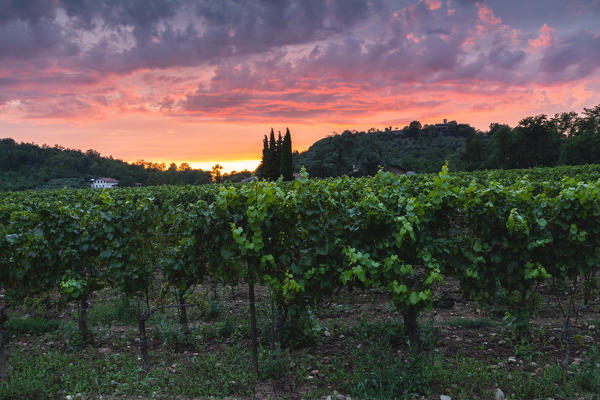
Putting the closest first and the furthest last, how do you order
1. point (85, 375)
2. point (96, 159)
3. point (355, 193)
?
point (85, 375) → point (355, 193) → point (96, 159)

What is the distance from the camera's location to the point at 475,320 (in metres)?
6.24

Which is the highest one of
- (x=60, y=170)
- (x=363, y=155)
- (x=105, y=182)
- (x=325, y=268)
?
(x=60, y=170)

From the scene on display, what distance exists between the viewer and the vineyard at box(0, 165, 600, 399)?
439 cm

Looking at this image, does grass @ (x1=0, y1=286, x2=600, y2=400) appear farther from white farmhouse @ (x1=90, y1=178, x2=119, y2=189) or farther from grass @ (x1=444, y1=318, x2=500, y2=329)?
white farmhouse @ (x1=90, y1=178, x2=119, y2=189)

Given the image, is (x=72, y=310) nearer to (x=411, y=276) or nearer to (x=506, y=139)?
(x=411, y=276)

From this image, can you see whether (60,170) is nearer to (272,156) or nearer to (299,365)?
(272,156)

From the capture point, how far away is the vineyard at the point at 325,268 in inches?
173

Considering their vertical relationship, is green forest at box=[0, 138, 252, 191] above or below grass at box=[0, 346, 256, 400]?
above

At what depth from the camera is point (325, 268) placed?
462cm

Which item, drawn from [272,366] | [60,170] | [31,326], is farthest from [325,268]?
[60,170]

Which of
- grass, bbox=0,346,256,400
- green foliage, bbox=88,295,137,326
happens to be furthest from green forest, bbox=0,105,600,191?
grass, bbox=0,346,256,400

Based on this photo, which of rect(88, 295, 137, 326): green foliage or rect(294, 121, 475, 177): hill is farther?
rect(294, 121, 475, 177): hill

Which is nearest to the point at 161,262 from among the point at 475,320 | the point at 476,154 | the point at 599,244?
the point at 475,320

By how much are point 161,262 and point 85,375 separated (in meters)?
1.79
